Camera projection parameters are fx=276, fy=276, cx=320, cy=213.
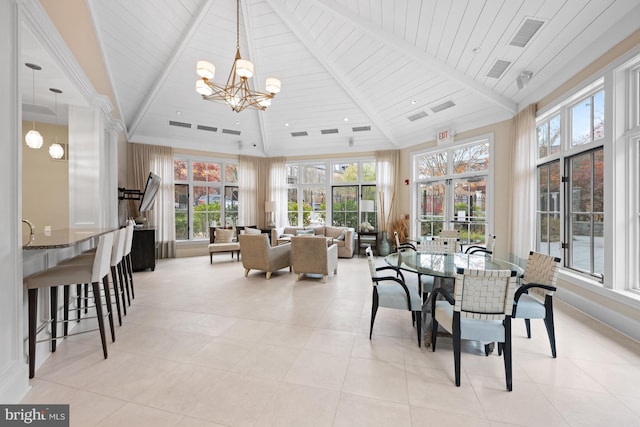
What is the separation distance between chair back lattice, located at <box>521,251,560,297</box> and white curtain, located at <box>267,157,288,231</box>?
6.57m

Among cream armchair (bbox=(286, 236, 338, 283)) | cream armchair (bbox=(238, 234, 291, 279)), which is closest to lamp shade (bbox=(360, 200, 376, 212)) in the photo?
cream armchair (bbox=(286, 236, 338, 283))

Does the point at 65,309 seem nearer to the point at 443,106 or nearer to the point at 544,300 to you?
the point at 544,300

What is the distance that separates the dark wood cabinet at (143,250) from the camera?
5535 mm

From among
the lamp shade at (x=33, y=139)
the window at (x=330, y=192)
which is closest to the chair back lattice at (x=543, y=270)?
the window at (x=330, y=192)

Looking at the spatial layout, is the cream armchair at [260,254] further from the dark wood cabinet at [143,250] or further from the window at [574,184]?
the window at [574,184]

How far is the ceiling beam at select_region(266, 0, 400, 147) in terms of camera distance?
4.49m

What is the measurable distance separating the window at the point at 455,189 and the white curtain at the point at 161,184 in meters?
6.38

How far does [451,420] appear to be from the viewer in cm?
164

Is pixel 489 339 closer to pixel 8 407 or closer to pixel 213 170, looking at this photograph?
pixel 8 407

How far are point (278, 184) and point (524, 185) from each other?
20.1ft

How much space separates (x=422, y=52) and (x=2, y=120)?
15.9 ft

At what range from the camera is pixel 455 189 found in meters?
6.05

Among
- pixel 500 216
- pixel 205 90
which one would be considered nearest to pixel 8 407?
pixel 205 90

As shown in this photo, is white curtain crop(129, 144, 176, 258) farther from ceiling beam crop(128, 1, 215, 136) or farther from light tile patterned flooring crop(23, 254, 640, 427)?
light tile patterned flooring crop(23, 254, 640, 427)
